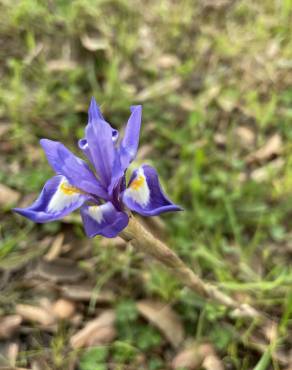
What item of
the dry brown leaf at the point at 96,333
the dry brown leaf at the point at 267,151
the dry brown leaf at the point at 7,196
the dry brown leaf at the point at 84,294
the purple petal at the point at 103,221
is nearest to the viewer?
the purple petal at the point at 103,221

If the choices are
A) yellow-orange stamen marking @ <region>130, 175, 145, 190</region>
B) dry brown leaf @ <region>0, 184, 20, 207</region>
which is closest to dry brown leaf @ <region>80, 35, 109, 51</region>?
dry brown leaf @ <region>0, 184, 20, 207</region>

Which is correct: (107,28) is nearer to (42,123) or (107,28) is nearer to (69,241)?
(42,123)

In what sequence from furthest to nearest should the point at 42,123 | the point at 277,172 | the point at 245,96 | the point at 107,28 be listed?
1. the point at 107,28
2. the point at 245,96
3. the point at 42,123
4. the point at 277,172

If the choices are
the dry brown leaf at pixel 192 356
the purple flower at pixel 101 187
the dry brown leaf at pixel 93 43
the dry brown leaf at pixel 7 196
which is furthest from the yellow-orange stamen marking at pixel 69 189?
the dry brown leaf at pixel 93 43

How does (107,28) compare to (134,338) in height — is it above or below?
above

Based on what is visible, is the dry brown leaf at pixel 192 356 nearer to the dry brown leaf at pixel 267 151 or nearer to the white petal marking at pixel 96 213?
the white petal marking at pixel 96 213

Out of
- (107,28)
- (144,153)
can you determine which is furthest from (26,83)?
(144,153)

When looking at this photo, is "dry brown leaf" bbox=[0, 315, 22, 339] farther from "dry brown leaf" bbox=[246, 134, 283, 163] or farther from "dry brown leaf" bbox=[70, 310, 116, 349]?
"dry brown leaf" bbox=[246, 134, 283, 163]
